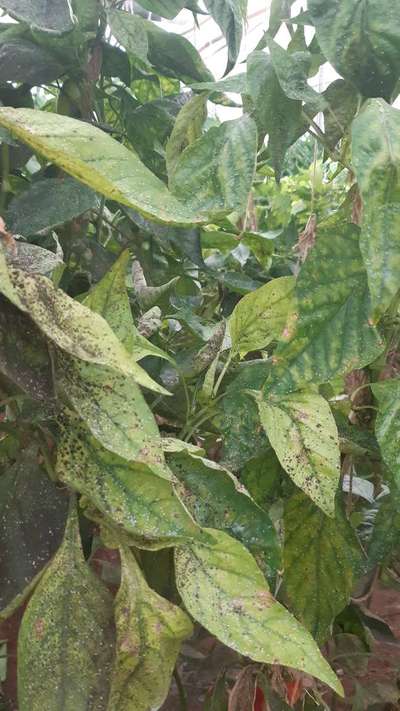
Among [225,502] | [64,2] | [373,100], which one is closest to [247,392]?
[225,502]

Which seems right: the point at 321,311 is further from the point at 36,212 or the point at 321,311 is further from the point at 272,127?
the point at 36,212

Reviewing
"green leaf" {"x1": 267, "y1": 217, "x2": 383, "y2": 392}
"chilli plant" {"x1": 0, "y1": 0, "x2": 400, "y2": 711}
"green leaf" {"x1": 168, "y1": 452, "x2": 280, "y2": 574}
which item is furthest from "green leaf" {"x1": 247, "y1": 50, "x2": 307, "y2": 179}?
"green leaf" {"x1": 168, "y1": 452, "x2": 280, "y2": 574}

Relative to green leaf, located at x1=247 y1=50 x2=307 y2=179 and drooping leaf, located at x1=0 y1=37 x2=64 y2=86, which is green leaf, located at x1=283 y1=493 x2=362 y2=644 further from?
drooping leaf, located at x1=0 y1=37 x2=64 y2=86

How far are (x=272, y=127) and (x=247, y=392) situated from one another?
0.17 metres

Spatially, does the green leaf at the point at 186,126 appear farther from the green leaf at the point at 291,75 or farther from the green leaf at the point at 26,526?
the green leaf at the point at 26,526

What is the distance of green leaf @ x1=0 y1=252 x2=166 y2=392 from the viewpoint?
27 cm

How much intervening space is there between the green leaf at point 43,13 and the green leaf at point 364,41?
21cm

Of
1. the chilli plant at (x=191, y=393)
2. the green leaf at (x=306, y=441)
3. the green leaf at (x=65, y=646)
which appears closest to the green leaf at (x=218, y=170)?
the chilli plant at (x=191, y=393)

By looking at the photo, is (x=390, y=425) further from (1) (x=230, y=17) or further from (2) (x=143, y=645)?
(1) (x=230, y=17)

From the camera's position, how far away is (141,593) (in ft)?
1.15

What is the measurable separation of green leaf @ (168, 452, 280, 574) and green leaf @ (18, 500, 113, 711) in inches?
2.7

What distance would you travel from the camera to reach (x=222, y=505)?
38cm

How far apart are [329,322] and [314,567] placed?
195 millimetres

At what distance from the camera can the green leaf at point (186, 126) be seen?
0.55 meters
